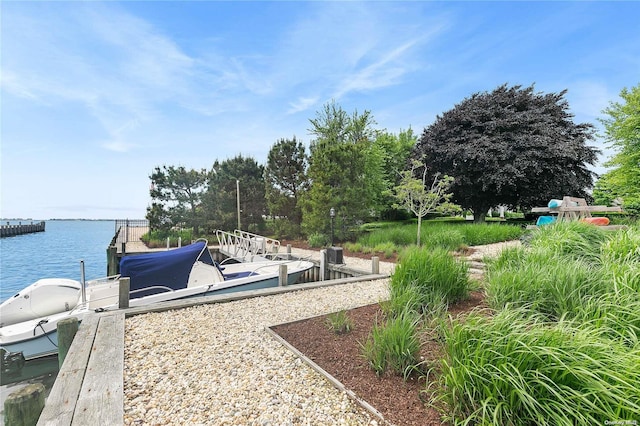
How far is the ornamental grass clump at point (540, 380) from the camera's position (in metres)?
1.47

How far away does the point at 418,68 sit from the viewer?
9.84 metres

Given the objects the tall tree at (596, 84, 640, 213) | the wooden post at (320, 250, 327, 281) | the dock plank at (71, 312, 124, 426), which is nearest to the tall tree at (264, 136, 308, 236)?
the wooden post at (320, 250, 327, 281)

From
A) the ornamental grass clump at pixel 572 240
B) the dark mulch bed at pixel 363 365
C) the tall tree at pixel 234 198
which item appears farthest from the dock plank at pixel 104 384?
the tall tree at pixel 234 198

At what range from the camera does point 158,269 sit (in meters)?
5.74

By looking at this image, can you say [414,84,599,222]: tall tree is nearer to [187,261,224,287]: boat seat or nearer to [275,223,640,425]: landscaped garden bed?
[187,261,224,287]: boat seat

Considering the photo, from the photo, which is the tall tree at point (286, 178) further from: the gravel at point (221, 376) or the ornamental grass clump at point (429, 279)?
the ornamental grass clump at point (429, 279)

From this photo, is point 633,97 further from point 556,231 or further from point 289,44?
point 289,44

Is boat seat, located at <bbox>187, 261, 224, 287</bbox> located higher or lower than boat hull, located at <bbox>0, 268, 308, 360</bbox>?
higher

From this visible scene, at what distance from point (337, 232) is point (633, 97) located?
1408cm

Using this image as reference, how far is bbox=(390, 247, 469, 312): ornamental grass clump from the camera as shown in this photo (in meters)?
3.57

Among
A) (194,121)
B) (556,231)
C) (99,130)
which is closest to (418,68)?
(556,231)

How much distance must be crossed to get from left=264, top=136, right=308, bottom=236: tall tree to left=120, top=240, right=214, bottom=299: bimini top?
33.8ft

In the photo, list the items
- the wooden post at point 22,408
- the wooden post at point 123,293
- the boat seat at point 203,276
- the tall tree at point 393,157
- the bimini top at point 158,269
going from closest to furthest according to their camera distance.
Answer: the wooden post at point 22,408 < the wooden post at point 123,293 < the bimini top at point 158,269 < the boat seat at point 203,276 < the tall tree at point 393,157

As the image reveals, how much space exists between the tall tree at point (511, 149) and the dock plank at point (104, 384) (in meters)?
15.7
